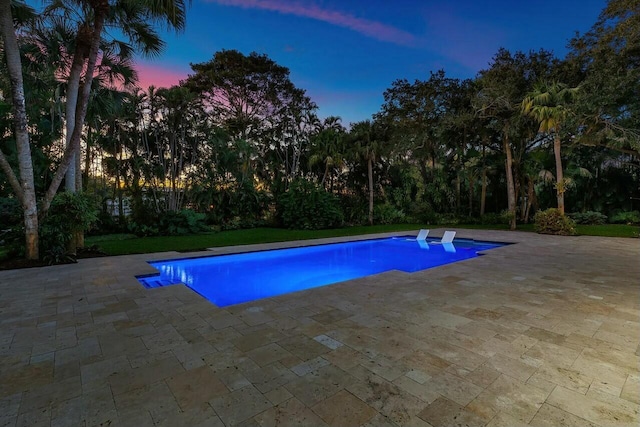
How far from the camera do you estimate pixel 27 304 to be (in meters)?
3.81

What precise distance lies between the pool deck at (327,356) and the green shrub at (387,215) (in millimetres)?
12595

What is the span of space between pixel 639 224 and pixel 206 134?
20736 millimetres

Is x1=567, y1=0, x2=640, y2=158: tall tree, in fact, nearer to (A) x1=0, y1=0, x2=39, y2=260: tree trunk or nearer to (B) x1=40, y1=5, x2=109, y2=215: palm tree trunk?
A: (B) x1=40, y1=5, x2=109, y2=215: palm tree trunk

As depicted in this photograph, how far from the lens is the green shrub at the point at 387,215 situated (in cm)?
1728

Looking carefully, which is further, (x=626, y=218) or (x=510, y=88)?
(x=626, y=218)

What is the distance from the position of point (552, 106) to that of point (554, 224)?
457 centimetres

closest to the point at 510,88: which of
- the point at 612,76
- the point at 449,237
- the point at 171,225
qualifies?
the point at 612,76

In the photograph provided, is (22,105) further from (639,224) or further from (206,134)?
(639,224)

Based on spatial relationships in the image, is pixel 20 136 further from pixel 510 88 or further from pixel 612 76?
pixel 510 88

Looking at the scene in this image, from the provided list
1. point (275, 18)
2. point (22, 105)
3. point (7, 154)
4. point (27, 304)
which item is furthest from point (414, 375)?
point (7, 154)

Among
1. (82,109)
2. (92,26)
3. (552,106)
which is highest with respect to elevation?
(92,26)

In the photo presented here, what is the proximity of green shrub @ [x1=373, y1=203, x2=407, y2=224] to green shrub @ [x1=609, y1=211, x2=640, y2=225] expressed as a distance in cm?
1014

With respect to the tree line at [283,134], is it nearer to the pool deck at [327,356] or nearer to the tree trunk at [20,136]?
the tree trunk at [20,136]

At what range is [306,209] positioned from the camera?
1473 centimetres
